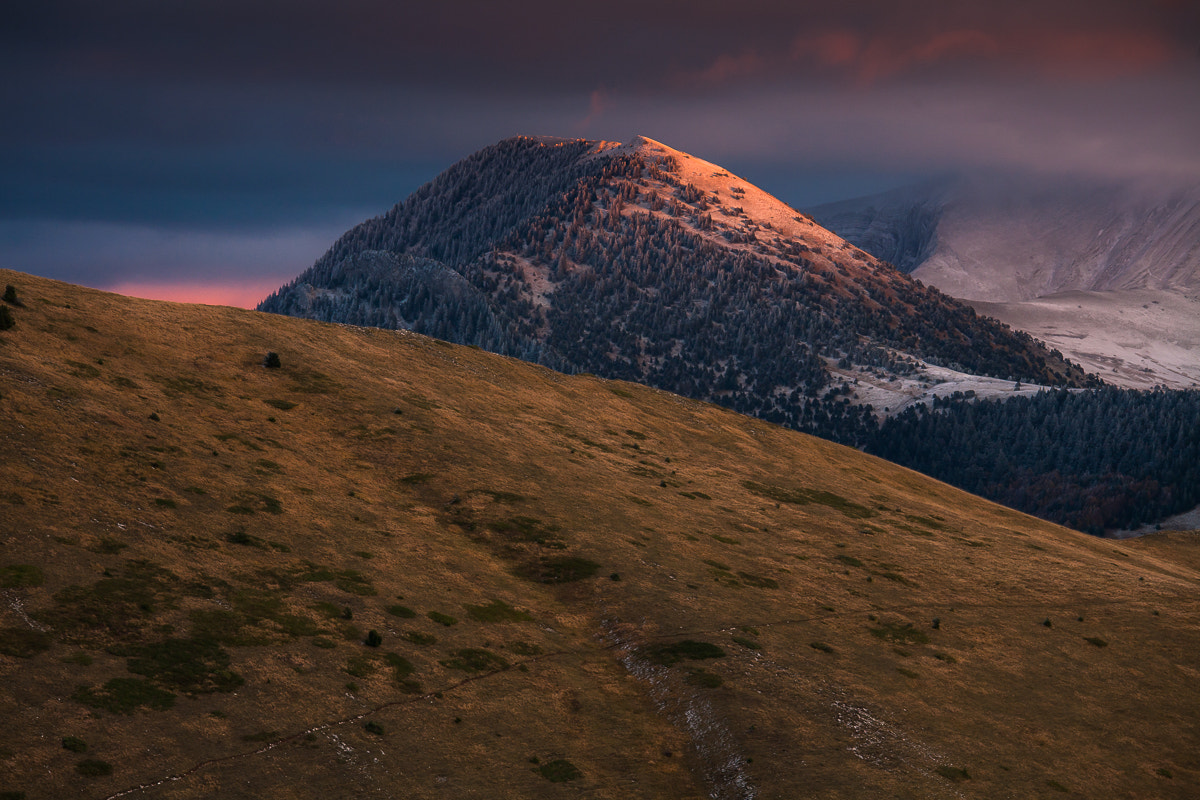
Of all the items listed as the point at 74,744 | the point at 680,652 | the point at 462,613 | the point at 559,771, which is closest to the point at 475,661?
the point at 462,613

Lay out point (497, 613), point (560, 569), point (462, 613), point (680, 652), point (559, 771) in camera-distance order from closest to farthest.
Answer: point (559, 771)
point (462, 613)
point (680, 652)
point (497, 613)
point (560, 569)

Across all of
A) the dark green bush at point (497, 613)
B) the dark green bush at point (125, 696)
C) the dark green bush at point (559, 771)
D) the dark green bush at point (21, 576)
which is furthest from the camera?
the dark green bush at point (497, 613)

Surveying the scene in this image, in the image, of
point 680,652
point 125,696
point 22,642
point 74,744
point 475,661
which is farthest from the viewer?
point 680,652

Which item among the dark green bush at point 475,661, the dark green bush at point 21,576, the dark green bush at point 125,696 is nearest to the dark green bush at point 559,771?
the dark green bush at point 475,661

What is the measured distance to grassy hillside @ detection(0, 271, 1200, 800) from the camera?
4047 cm

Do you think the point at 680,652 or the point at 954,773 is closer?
the point at 954,773

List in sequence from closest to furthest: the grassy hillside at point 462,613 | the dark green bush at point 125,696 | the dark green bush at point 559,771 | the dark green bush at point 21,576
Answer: the dark green bush at point 125,696, the grassy hillside at point 462,613, the dark green bush at point 21,576, the dark green bush at point 559,771

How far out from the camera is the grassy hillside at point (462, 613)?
40.5 metres

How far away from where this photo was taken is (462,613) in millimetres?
57000

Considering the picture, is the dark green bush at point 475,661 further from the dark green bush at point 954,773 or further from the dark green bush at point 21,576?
the dark green bush at point 954,773

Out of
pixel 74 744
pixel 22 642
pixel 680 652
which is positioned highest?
pixel 22 642

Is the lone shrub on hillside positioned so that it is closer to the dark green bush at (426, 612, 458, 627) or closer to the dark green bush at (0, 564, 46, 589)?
the dark green bush at (426, 612, 458, 627)

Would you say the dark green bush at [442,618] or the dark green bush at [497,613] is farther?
the dark green bush at [497,613]

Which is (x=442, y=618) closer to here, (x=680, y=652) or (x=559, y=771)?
(x=559, y=771)
